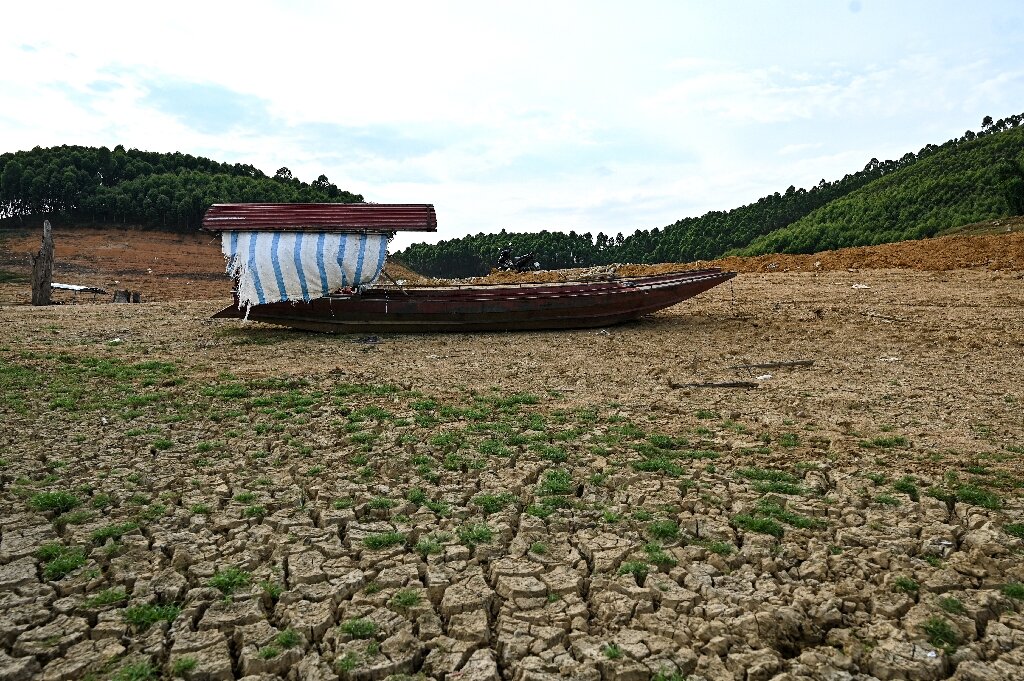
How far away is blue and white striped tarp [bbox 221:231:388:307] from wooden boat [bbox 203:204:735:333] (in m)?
0.02

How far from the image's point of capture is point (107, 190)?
5519cm

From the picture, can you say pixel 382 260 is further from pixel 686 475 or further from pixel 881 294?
pixel 881 294

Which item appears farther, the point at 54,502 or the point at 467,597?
the point at 54,502

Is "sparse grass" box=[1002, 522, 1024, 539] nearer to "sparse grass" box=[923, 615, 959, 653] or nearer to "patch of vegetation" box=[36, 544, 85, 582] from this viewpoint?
"sparse grass" box=[923, 615, 959, 653]

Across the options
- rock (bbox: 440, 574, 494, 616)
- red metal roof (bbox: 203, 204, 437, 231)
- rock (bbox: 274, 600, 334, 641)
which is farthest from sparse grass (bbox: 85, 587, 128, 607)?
red metal roof (bbox: 203, 204, 437, 231)

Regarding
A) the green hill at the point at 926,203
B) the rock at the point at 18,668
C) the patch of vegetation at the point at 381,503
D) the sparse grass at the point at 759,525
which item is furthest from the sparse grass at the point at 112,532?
the green hill at the point at 926,203

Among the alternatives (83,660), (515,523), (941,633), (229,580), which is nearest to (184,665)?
(83,660)

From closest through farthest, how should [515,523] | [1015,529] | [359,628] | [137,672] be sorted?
[137,672] < [359,628] < [1015,529] < [515,523]

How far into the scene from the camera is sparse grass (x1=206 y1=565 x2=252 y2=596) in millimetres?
3654

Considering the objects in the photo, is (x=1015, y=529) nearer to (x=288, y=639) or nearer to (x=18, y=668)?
(x=288, y=639)

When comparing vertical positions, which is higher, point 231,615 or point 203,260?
point 203,260

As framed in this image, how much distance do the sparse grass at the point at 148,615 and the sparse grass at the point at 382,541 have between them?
110 centimetres

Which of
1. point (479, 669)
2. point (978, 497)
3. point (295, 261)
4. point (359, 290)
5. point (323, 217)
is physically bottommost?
point (479, 669)

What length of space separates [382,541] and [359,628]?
0.88 meters
